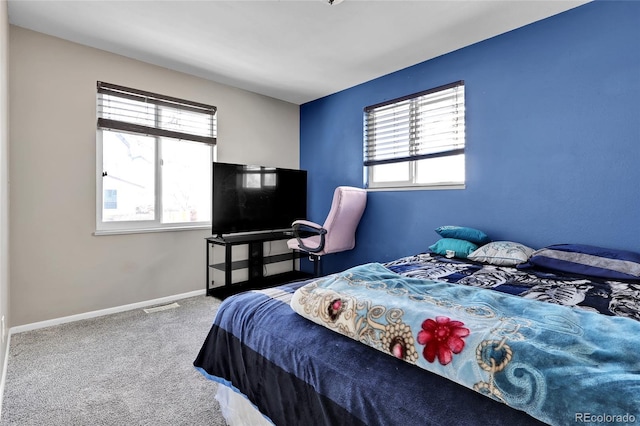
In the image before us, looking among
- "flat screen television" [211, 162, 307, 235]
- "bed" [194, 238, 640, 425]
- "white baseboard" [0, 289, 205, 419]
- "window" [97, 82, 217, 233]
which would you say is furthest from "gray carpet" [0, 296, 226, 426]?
"flat screen television" [211, 162, 307, 235]

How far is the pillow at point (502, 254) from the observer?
2.15 meters

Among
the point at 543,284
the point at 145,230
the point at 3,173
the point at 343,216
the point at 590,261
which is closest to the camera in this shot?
the point at 543,284

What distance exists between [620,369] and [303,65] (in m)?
3.29

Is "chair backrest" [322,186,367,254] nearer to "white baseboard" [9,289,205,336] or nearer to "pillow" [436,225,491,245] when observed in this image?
"pillow" [436,225,491,245]

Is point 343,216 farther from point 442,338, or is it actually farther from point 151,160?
point 442,338

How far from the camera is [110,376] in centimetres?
197

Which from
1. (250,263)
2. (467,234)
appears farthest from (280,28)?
(250,263)

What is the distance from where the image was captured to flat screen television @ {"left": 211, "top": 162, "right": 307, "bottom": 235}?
3443mm

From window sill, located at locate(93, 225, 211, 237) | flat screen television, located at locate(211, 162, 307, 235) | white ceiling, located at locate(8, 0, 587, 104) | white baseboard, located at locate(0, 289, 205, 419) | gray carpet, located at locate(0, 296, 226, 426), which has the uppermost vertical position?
white ceiling, located at locate(8, 0, 587, 104)

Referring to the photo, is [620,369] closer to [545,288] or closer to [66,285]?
[545,288]

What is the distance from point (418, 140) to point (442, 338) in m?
2.75

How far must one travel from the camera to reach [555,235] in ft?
7.84

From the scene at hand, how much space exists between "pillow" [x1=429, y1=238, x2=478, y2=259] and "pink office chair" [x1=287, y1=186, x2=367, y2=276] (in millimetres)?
1031

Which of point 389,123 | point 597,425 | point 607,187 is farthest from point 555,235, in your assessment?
point 597,425
